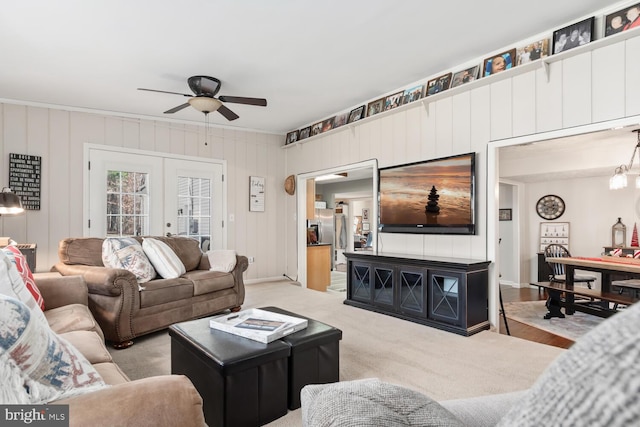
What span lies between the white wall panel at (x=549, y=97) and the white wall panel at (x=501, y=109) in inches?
9.5

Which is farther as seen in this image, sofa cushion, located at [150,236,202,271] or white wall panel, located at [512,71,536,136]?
sofa cushion, located at [150,236,202,271]

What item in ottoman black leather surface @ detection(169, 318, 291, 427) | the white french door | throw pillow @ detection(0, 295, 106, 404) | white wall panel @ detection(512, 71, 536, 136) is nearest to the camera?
throw pillow @ detection(0, 295, 106, 404)

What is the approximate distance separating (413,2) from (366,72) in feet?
4.07

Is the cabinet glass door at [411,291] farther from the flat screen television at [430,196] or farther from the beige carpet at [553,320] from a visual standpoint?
the beige carpet at [553,320]

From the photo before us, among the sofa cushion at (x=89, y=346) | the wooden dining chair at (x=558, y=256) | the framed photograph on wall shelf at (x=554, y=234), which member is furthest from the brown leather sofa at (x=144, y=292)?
the framed photograph on wall shelf at (x=554, y=234)

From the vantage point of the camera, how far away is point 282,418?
1.91 meters

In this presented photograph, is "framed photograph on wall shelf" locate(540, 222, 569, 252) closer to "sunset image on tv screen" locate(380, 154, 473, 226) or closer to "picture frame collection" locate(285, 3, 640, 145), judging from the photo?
"sunset image on tv screen" locate(380, 154, 473, 226)

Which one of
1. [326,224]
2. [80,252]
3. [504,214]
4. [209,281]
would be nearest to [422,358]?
[209,281]

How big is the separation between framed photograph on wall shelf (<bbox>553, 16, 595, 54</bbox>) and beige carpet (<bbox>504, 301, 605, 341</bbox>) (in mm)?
2561

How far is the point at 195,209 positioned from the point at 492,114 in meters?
4.29

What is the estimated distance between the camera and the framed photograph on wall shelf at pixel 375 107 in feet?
14.9

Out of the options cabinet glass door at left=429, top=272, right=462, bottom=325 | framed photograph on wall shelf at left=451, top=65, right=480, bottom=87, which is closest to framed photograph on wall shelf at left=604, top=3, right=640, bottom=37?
framed photograph on wall shelf at left=451, top=65, right=480, bottom=87

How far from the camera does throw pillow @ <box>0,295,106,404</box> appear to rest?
2.78 feet

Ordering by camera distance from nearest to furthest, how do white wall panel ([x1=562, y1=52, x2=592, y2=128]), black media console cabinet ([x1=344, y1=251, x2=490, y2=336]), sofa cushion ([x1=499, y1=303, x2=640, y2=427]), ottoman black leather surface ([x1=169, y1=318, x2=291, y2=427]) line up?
1. sofa cushion ([x1=499, y1=303, x2=640, y2=427])
2. ottoman black leather surface ([x1=169, y1=318, x2=291, y2=427])
3. white wall panel ([x1=562, y1=52, x2=592, y2=128])
4. black media console cabinet ([x1=344, y1=251, x2=490, y2=336])
